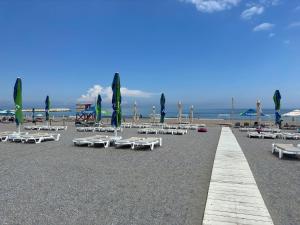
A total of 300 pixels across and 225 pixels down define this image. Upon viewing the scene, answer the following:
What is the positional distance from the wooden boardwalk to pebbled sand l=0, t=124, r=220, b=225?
0.20 m

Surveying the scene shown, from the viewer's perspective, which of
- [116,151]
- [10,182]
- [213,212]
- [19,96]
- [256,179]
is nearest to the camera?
[213,212]

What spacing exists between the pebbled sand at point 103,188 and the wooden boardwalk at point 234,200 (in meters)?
0.20

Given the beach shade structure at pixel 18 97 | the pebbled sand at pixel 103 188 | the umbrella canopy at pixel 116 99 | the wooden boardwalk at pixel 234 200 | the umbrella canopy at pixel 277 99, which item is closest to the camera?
the wooden boardwalk at pixel 234 200

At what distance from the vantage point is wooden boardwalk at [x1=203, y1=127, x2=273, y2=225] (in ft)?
12.7

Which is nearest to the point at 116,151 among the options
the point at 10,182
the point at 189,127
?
the point at 10,182

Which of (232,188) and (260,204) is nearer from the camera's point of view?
(260,204)

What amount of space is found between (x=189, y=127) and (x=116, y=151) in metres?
12.9

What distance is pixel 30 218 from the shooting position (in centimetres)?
394

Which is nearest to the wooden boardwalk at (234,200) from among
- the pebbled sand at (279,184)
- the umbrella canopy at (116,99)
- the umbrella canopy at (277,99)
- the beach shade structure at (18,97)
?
the pebbled sand at (279,184)

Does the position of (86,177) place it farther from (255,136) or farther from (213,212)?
(255,136)

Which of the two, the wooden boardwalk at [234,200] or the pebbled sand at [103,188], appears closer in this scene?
the wooden boardwalk at [234,200]

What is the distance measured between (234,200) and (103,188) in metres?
2.51

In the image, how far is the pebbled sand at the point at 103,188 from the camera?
13.3 ft

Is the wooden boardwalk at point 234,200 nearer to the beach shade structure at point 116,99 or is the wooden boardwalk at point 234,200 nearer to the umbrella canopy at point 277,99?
the beach shade structure at point 116,99
